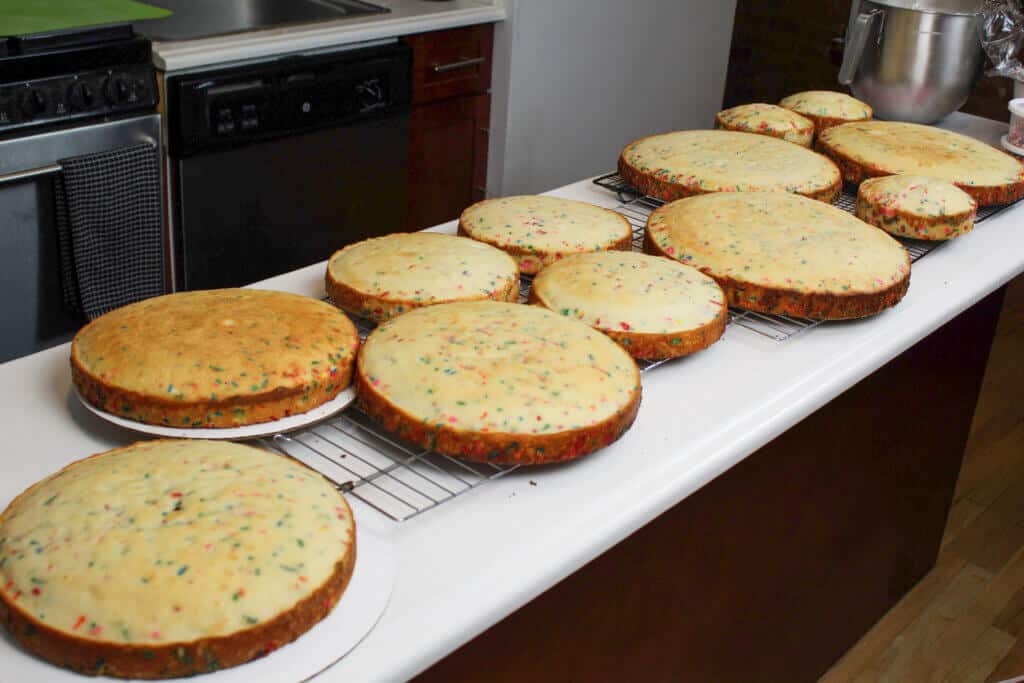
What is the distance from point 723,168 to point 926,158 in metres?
0.41

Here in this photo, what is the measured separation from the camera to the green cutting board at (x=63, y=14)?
7.45ft

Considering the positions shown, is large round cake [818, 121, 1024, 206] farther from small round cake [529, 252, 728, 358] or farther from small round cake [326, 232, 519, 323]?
small round cake [326, 232, 519, 323]

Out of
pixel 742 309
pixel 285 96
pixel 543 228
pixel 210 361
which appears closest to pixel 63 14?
pixel 285 96

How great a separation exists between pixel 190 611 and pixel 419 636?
18 centimetres

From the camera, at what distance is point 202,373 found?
104 centimetres

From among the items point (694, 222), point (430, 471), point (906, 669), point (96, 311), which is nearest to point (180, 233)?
point (96, 311)

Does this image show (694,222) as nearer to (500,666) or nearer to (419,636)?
(500,666)

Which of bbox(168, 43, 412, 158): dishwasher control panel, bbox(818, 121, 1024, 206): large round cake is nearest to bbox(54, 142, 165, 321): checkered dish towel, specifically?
bbox(168, 43, 412, 158): dishwasher control panel

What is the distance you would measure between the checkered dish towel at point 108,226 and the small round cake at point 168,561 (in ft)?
5.23

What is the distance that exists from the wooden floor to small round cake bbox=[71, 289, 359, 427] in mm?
1451

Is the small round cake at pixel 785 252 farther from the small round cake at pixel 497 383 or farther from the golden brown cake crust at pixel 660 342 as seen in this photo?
the small round cake at pixel 497 383

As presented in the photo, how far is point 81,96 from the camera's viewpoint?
233cm

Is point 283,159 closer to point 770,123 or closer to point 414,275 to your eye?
point 770,123

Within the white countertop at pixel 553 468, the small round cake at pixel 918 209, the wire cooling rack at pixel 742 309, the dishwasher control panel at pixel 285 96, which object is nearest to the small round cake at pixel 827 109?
the wire cooling rack at pixel 742 309
